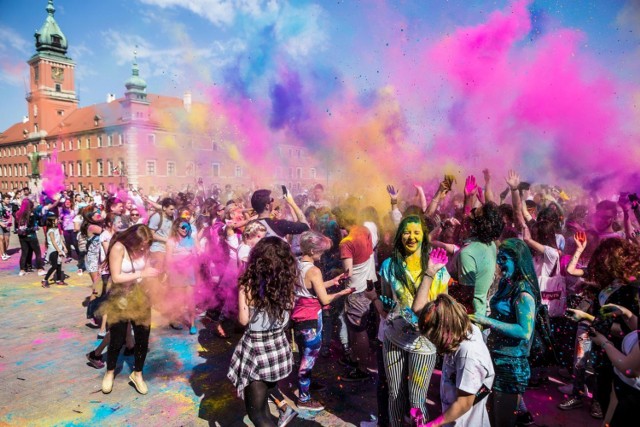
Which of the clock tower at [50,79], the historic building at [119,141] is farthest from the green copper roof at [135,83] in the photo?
the clock tower at [50,79]

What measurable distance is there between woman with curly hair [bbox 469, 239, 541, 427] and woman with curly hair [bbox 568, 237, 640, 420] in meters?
0.39

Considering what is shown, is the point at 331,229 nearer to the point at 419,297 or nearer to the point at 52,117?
the point at 419,297

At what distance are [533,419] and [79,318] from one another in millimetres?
6603

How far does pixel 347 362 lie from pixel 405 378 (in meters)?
1.84

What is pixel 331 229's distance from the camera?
5.22 m

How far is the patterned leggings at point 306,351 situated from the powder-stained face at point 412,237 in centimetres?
126

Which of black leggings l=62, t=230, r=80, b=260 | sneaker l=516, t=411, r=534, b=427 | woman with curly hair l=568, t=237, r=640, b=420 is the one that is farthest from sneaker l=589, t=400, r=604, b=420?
black leggings l=62, t=230, r=80, b=260

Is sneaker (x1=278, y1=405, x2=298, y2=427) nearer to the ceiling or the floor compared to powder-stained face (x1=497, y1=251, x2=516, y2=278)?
nearer to the floor

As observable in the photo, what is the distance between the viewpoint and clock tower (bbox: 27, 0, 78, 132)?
62.1 meters

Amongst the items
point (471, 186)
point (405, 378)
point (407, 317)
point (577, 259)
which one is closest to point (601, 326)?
point (407, 317)

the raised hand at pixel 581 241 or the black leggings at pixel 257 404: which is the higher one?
the raised hand at pixel 581 241

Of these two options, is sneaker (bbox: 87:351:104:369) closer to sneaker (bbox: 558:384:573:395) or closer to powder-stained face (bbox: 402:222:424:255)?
powder-stained face (bbox: 402:222:424:255)

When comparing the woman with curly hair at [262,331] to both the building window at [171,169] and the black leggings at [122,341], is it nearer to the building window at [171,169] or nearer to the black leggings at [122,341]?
the black leggings at [122,341]

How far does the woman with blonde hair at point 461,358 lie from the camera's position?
214 centimetres
